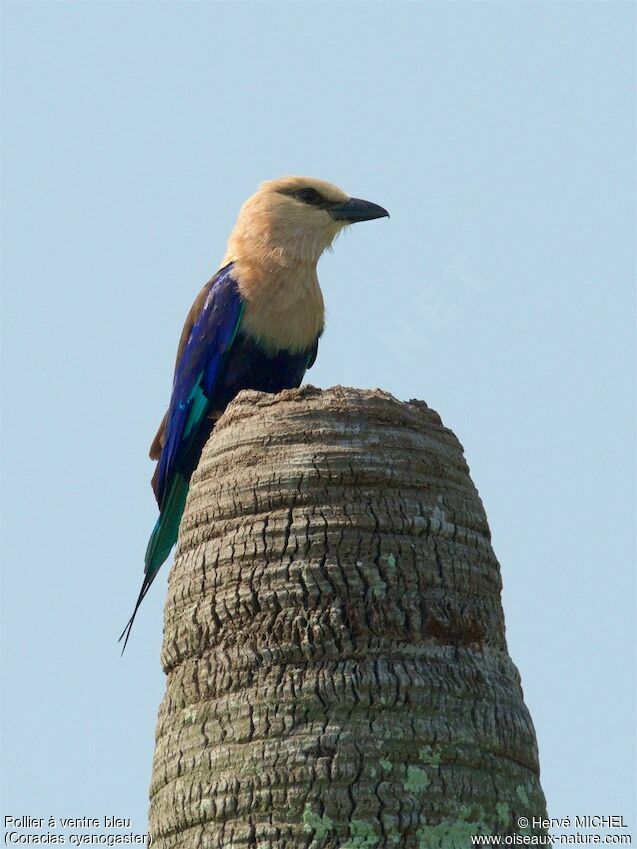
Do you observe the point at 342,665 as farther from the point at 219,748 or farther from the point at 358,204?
the point at 358,204

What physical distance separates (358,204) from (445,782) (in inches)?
199

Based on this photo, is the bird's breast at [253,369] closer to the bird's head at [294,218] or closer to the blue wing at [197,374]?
the blue wing at [197,374]

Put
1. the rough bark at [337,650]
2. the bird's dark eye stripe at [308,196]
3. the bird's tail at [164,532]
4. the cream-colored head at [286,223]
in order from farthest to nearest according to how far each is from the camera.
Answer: the bird's dark eye stripe at [308,196] → the cream-colored head at [286,223] → the bird's tail at [164,532] → the rough bark at [337,650]

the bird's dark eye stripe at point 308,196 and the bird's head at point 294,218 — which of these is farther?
the bird's dark eye stripe at point 308,196

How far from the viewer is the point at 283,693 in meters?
4.04

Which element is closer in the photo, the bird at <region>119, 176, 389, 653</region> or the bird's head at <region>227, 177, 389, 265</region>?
the bird at <region>119, 176, 389, 653</region>

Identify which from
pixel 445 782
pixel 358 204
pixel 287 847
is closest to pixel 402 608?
pixel 445 782

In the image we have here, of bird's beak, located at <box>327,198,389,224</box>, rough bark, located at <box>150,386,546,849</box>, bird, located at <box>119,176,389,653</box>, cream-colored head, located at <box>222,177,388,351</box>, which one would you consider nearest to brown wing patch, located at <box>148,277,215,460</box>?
bird, located at <box>119,176,389,653</box>

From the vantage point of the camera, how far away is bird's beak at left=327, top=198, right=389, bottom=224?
8.30m

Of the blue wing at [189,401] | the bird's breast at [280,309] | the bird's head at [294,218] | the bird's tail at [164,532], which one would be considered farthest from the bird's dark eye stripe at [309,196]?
the bird's tail at [164,532]

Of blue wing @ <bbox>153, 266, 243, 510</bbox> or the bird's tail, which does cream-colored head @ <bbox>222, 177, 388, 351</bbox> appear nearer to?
blue wing @ <bbox>153, 266, 243, 510</bbox>

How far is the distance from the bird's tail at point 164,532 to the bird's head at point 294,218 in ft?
4.97

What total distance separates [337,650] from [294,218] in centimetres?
435

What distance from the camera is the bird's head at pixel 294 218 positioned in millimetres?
7836
